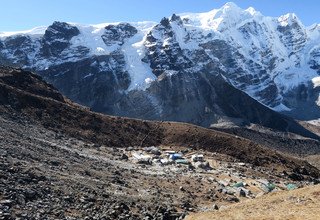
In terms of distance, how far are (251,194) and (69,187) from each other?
107 feet

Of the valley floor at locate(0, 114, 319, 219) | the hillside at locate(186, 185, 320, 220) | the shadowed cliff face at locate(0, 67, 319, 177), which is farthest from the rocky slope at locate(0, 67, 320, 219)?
the hillside at locate(186, 185, 320, 220)

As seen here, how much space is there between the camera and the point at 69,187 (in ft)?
146

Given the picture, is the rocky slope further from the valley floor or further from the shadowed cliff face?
the shadowed cliff face

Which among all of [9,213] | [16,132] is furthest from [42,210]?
[16,132]

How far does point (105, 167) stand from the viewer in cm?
6762

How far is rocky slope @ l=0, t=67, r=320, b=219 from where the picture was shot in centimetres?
3972

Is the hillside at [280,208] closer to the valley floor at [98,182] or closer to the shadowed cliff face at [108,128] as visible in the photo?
the valley floor at [98,182]

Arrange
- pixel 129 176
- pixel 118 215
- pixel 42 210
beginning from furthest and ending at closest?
pixel 129 176
pixel 118 215
pixel 42 210

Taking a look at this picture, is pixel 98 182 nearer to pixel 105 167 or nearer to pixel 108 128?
pixel 105 167

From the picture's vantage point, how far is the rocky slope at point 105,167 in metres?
39.7

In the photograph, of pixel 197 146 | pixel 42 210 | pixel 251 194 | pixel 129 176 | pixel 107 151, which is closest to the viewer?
pixel 42 210

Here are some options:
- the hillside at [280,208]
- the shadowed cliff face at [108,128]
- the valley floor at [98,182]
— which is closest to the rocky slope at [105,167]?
the valley floor at [98,182]

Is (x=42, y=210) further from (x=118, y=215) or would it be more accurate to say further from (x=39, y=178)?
(x=39, y=178)

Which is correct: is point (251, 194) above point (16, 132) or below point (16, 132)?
below
